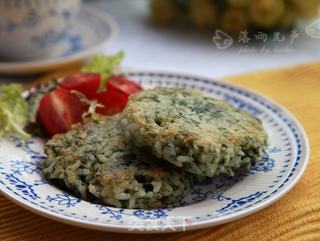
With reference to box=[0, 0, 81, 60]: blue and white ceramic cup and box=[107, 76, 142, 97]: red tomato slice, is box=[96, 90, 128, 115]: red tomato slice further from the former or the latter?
box=[0, 0, 81, 60]: blue and white ceramic cup

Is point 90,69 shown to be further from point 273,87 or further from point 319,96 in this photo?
point 319,96

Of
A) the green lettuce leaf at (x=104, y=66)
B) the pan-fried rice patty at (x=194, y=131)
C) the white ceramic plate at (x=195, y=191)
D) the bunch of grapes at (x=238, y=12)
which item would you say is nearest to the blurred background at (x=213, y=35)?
the bunch of grapes at (x=238, y=12)

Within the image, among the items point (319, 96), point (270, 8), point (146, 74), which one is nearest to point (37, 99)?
point (146, 74)

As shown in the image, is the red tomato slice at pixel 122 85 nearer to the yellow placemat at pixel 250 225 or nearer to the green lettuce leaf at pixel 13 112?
the green lettuce leaf at pixel 13 112

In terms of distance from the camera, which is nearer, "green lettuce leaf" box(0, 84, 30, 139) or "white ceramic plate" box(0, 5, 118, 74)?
"green lettuce leaf" box(0, 84, 30, 139)

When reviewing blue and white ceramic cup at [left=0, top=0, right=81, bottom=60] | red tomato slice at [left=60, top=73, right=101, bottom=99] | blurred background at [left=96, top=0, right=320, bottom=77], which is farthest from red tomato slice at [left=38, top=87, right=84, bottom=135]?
blurred background at [left=96, top=0, right=320, bottom=77]

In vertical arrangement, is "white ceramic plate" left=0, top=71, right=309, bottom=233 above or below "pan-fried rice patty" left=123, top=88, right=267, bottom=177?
below
